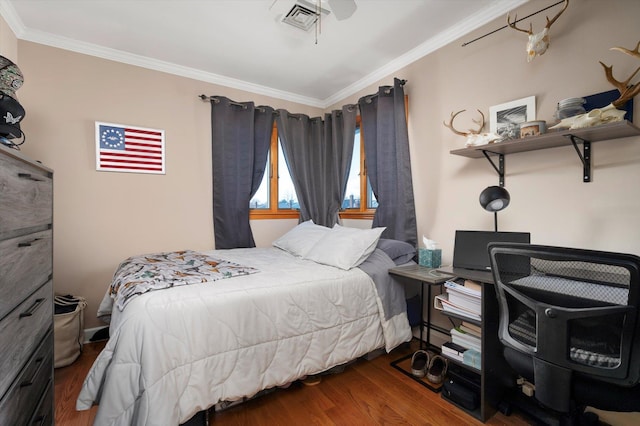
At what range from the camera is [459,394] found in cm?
170

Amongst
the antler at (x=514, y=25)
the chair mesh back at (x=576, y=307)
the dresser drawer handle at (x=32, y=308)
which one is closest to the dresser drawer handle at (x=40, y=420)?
the dresser drawer handle at (x=32, y=308)

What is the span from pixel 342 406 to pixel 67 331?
211 centimetres

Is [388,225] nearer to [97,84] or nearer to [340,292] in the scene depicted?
[340,292]

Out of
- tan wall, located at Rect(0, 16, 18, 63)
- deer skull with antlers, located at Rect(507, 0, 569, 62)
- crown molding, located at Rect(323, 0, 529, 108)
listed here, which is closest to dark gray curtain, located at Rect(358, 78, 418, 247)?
crown molding, located at Rect(323, 0, 529, 108)

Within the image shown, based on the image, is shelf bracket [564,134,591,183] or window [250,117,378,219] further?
window [250,117,378,219]

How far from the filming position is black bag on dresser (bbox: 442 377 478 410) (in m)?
1.64

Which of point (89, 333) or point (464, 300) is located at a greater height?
point (464, 300)

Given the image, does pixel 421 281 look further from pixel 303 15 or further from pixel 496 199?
pixel 303 15

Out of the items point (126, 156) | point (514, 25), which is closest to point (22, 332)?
point (126, 156)

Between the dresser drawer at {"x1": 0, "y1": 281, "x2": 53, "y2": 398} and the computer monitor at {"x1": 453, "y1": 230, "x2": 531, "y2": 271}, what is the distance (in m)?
2.13

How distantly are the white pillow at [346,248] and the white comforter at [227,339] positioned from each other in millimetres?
Answer: 113

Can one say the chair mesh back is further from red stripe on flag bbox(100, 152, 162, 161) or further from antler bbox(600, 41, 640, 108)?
red stripe on flag bbox(100, 152, 162, 161)

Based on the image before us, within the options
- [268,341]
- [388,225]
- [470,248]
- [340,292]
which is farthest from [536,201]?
[268,341]

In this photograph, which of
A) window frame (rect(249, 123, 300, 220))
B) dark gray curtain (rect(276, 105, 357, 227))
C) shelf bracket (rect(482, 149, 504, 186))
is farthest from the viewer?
window frame (rect(249, 123, 300, 220))
